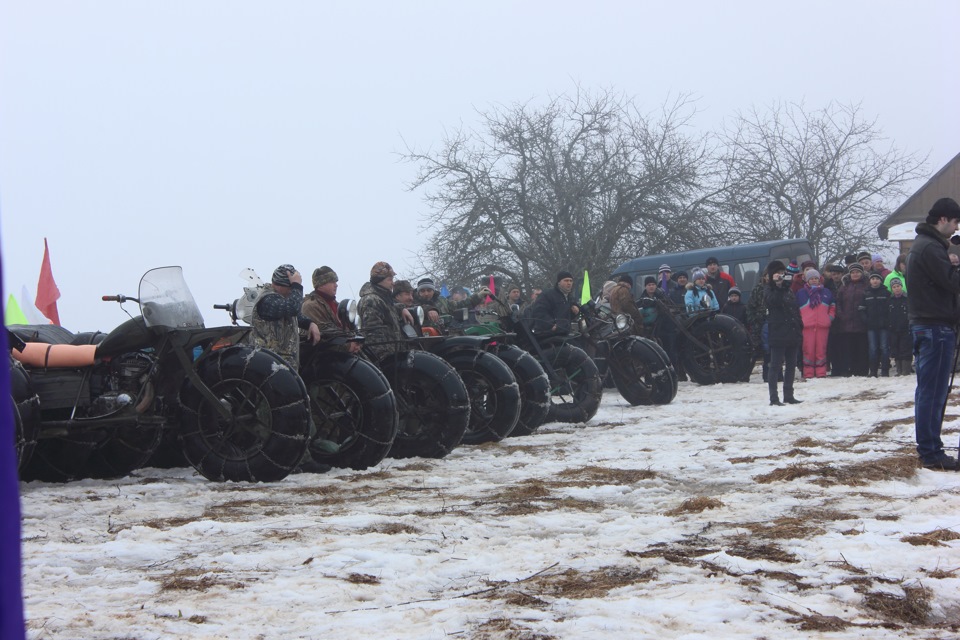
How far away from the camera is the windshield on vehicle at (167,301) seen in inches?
297

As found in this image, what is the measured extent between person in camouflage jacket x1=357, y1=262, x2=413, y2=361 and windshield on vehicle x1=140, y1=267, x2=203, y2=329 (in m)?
1.87

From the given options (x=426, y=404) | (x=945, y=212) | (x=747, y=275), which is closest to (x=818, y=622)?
(x=945, y=212)

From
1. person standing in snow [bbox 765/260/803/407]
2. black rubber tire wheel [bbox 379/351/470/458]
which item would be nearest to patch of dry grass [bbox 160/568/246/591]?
black rubber tire wheel [bbox 379/351/470/458]

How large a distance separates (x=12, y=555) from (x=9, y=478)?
0.08 metres

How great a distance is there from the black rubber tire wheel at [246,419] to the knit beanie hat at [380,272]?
2440 millimetres

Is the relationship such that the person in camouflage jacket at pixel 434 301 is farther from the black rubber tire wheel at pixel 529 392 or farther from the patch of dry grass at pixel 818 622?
the patch of dry grass at pixel 818 622

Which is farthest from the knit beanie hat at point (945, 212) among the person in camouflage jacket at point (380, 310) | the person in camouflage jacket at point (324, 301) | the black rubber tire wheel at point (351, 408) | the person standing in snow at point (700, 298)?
the person standing in snow at point (700, 298)

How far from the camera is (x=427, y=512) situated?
19.2 ft

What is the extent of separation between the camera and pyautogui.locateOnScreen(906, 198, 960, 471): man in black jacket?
7238mm

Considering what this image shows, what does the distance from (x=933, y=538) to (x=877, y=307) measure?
39.8ft

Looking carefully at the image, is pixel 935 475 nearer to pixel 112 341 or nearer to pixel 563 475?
pixel 563 475

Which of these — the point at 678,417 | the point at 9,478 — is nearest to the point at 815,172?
the point at 678,417

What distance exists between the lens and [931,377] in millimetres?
7359

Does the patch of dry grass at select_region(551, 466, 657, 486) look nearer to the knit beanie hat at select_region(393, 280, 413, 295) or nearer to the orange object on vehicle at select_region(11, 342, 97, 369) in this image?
the orange object on vehicle at select_region(11, 342, 97, 369)
